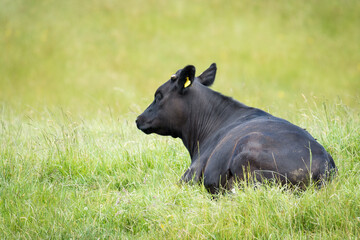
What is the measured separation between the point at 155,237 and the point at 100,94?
17.0 meters

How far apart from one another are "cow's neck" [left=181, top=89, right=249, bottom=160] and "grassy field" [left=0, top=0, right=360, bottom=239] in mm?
383

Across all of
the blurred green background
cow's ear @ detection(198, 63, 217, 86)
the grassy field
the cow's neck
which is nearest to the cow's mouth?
the grassy field

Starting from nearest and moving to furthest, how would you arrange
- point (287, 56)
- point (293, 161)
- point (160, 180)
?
point (293, 161), point (160, 180), point (287, 56)

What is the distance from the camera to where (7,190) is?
6.33 m

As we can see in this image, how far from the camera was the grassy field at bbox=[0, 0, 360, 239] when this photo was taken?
509 cm

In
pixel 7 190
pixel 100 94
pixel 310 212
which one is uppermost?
pixel 310 212

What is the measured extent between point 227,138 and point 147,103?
21.5ft

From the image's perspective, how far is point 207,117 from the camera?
736 centimetres

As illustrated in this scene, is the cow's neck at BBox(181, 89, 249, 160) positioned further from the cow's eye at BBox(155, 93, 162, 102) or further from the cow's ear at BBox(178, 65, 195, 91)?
the cow's eye at BBox(155, 93, 162, 102)

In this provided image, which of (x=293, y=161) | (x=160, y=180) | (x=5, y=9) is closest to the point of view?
(x=293, y=161)

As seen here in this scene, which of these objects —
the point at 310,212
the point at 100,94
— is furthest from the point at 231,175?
the point at 100,94

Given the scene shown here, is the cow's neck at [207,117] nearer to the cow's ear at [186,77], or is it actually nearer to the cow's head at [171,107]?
the cow's head at [171,107]

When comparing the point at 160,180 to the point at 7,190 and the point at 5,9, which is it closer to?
the point at 7,190

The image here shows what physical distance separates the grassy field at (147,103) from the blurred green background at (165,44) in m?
0.08
